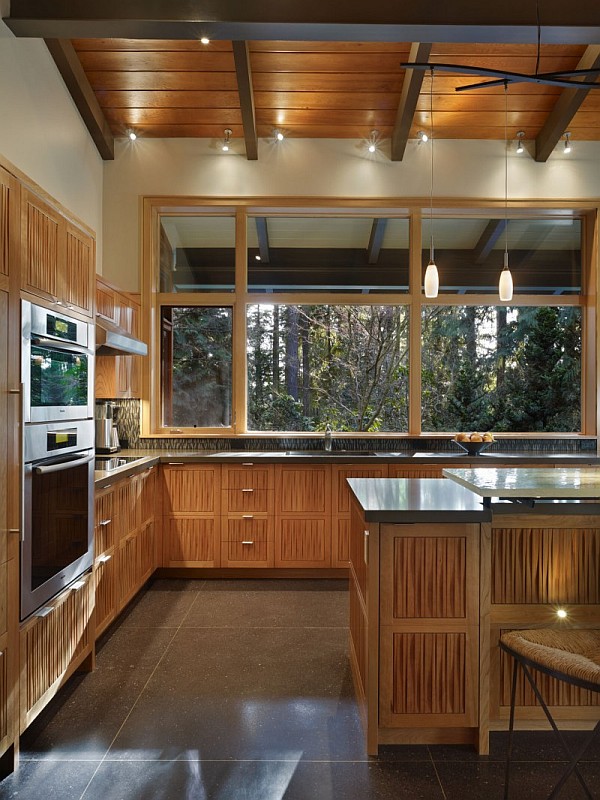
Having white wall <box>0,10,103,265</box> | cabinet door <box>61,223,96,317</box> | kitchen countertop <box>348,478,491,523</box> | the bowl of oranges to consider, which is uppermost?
white wall <box>0,10,103,265</box>

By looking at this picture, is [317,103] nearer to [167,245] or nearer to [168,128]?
[168,128]

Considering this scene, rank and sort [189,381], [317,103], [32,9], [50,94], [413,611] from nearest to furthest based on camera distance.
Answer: [413,611]
[32,9]
[50,94]
[317,103]
[189,381]

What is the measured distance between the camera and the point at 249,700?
2508mm

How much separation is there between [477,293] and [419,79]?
1853 mm

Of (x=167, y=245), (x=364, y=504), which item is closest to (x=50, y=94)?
(x=167, y=245)

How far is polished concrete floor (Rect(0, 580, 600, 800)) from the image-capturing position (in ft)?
6.30

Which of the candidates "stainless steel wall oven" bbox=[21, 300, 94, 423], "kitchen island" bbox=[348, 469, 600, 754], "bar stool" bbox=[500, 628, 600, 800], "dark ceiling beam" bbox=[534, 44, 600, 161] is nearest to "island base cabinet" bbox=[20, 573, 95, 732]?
"stainless steel wall oven" bbox=[21, 300, 94, 423]

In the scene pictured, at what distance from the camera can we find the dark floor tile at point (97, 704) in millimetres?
2168

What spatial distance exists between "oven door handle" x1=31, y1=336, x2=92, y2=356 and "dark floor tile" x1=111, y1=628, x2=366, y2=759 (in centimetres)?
164

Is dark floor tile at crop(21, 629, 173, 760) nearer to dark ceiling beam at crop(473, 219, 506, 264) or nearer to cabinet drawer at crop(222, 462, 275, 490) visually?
cabinet drawer at crop(222, 462, 275, 490)

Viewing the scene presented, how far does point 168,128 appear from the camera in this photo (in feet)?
15.4

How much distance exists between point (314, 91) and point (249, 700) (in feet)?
14.1

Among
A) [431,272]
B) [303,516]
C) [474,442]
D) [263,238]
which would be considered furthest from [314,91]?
[303,516]

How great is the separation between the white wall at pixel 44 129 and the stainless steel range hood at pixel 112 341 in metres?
0.99
